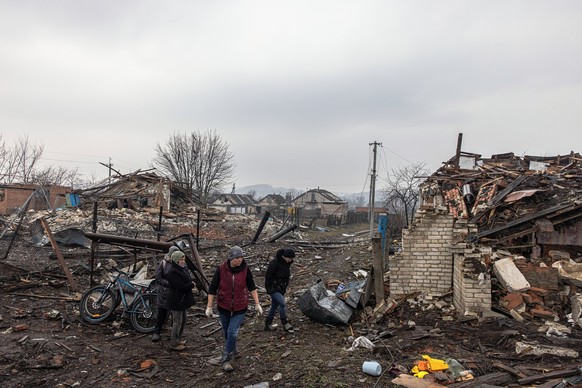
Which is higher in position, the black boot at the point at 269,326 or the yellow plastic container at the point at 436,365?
the yellow plastic container at the point at 436,365

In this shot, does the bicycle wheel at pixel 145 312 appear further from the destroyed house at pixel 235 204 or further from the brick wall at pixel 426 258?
the destroyed house at pixel 235 204

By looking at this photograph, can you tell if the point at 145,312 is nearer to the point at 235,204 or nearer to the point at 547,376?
the point at 547,376

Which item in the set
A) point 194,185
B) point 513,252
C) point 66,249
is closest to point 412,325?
point 513,252

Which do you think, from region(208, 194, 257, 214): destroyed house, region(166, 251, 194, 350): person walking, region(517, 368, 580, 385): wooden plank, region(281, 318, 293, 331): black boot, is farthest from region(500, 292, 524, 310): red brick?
region(208, 194, 257, 214): destroyed house

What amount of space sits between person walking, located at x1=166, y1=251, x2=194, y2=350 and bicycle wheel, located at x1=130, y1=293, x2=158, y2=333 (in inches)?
30.7

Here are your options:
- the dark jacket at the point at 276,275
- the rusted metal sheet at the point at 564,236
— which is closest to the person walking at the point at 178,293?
the dark jacket at the point at 276,275

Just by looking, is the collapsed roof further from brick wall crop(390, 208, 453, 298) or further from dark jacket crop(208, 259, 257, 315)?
dark jacket crop(208, 259, 257, 315)

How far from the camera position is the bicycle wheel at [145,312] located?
658 centimetres

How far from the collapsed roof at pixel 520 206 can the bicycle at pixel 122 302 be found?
6.29 m

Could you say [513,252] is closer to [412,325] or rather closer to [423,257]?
[423,257]

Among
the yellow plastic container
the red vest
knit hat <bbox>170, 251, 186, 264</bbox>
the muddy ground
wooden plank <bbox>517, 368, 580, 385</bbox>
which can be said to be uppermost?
knit hat <bbox>170, 251, 186, 264</bbox>

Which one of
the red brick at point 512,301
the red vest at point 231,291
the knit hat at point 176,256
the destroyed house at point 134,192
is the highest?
the destroyed house at point 134,192

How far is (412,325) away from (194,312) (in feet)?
14.5

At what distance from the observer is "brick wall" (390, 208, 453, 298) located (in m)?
7.41
